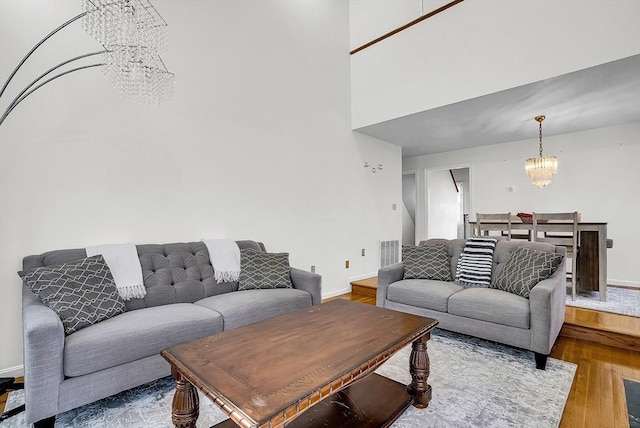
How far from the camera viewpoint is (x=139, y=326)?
72.9 inches

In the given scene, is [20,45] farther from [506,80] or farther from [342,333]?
[506,80]

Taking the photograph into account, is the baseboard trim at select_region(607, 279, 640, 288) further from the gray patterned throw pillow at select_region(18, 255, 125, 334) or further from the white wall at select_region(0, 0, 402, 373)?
the gray patterned throw pillow at select_region(18, 255, 125, 334)

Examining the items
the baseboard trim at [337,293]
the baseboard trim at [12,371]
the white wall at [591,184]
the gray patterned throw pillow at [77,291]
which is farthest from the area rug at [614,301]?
the baseboard trim at [12,371]

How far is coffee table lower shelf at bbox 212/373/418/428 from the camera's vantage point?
148 centimetres

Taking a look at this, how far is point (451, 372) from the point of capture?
2186mm

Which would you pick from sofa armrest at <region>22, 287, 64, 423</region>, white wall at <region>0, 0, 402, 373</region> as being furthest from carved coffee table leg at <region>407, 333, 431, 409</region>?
white wall at <region>0, 0, 402, 373</region>

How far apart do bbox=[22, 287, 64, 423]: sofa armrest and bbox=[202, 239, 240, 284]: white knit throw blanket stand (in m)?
1.22

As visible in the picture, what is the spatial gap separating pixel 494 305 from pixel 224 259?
225 centimetres

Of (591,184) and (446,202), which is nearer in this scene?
(591,184)

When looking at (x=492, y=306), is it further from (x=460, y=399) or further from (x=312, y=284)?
(x=312, y=284)

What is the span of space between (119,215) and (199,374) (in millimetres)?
1943

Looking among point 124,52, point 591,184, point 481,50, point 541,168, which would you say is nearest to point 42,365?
point 124,52

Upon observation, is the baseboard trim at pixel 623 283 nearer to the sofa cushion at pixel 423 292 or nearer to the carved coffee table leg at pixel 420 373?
the sofa cushion at pixel 423 292

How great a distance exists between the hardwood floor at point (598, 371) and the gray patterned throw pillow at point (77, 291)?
2.65 meters
